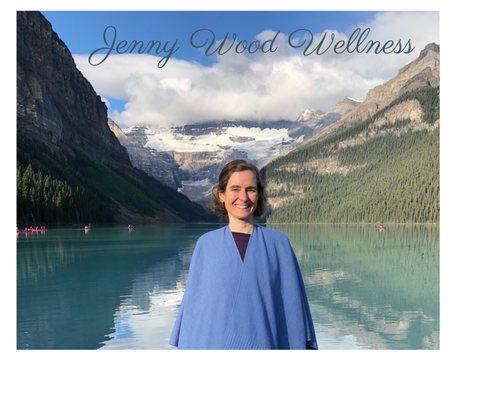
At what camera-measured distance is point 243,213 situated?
4.75 metres

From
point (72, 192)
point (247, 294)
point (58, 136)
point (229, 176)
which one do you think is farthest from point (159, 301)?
point (58, 136)

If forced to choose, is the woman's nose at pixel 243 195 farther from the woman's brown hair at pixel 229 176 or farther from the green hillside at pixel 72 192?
the green hillside at pixel 72 192

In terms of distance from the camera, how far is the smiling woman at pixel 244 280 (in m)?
4.80

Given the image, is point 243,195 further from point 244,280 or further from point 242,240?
point 244,280

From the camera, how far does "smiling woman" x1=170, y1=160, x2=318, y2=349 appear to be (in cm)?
480

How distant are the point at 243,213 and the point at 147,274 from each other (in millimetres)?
27146

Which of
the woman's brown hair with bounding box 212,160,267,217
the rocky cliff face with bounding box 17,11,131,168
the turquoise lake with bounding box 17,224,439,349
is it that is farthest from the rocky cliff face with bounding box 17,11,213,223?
the woman's brown hair with bounding box 212,160,267,217

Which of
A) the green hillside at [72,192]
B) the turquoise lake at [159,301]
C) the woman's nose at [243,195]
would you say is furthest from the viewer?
the green hillside at [72,192]

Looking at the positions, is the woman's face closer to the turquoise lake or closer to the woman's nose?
the woman's nose

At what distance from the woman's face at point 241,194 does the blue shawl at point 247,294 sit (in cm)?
20

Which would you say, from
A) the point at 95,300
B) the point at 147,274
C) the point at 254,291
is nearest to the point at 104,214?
the point at 147,274

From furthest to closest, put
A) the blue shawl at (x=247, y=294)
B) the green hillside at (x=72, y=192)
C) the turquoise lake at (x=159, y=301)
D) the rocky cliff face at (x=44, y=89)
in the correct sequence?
the rocky cliff face at (x=44, y=89), the green hillside at (x=72, y=192), the turquoise lake at (x=159, y=301), the blue shawl at (x=247, y=294)

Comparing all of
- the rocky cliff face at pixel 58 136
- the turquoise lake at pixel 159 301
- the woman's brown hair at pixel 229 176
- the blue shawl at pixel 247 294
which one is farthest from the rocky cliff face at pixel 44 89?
the blue shawl at pixel 247 294
